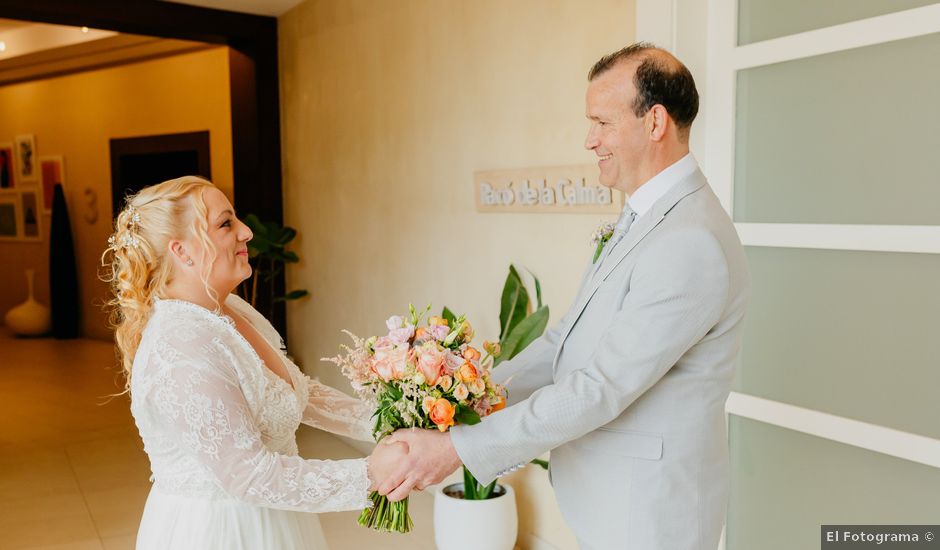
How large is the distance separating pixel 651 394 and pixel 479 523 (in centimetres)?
181

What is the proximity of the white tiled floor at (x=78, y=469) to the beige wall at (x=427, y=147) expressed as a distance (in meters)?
0.79

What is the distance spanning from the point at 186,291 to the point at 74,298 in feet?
29.6

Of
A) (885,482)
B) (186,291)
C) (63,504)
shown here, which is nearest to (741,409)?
(885,482)

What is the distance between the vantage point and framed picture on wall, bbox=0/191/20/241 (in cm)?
1061

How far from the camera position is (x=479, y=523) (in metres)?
3.46

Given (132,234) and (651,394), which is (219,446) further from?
(651,394)

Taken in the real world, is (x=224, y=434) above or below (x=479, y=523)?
above

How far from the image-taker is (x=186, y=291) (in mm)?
1994

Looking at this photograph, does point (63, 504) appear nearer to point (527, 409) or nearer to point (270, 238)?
point (270, 238)

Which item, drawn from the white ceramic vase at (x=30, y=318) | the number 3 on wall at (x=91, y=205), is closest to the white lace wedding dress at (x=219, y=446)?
the number 3 on wall at (x=91, y=205)

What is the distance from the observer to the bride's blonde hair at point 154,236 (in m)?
1.95

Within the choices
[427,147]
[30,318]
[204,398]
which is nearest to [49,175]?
[30,318]

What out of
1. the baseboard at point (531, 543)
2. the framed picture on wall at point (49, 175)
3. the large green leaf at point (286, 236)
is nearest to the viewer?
the baseboard at point (531, 543)

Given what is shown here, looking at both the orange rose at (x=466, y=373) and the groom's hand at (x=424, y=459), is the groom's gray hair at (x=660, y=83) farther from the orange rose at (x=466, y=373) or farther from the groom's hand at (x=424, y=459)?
the groom's hand at (x=424, y=459)
